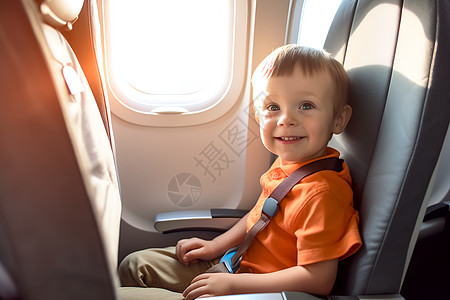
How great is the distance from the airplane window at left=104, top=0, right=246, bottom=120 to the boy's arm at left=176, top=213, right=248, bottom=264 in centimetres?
61

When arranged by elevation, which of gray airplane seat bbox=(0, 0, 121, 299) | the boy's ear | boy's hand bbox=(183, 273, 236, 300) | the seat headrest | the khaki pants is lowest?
the khaki pants

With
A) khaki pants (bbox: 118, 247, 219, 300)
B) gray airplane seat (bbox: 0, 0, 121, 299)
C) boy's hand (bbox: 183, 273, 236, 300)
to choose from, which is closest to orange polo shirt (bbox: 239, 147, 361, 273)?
boy's hand (bbox: 183, 273, 236, 300)

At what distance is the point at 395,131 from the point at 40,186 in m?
0.81

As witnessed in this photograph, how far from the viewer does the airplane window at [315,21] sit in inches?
67.6

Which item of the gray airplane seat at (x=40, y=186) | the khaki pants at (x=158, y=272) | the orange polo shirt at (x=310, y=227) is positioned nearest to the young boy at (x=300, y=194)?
the orange polo shirt at (x=310, y=227)

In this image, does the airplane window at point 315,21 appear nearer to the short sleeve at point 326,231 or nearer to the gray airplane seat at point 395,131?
the gray airplane seat at point 395,131

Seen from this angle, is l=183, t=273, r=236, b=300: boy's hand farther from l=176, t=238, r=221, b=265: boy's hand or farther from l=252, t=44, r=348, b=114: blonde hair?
l=252, t=44, r=348, b=114: blonde hair

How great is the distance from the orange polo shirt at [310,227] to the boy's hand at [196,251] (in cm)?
23

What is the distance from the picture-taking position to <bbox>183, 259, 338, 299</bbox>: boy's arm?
0.98m

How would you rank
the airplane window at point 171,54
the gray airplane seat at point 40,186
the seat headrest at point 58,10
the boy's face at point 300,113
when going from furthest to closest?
the airplane window at point 171,54, the boy's face at point 300,113, the seat headrest at point 58,10, the gray airplane seat at point 40,186

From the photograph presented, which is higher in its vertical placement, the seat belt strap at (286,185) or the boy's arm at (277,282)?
the seat belt strap at (286,185)

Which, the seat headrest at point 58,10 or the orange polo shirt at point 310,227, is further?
the orange polo shirt at point 310,227

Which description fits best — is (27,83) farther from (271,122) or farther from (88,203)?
(271,122)

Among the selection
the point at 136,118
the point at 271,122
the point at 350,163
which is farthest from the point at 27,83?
the point at 136,118
